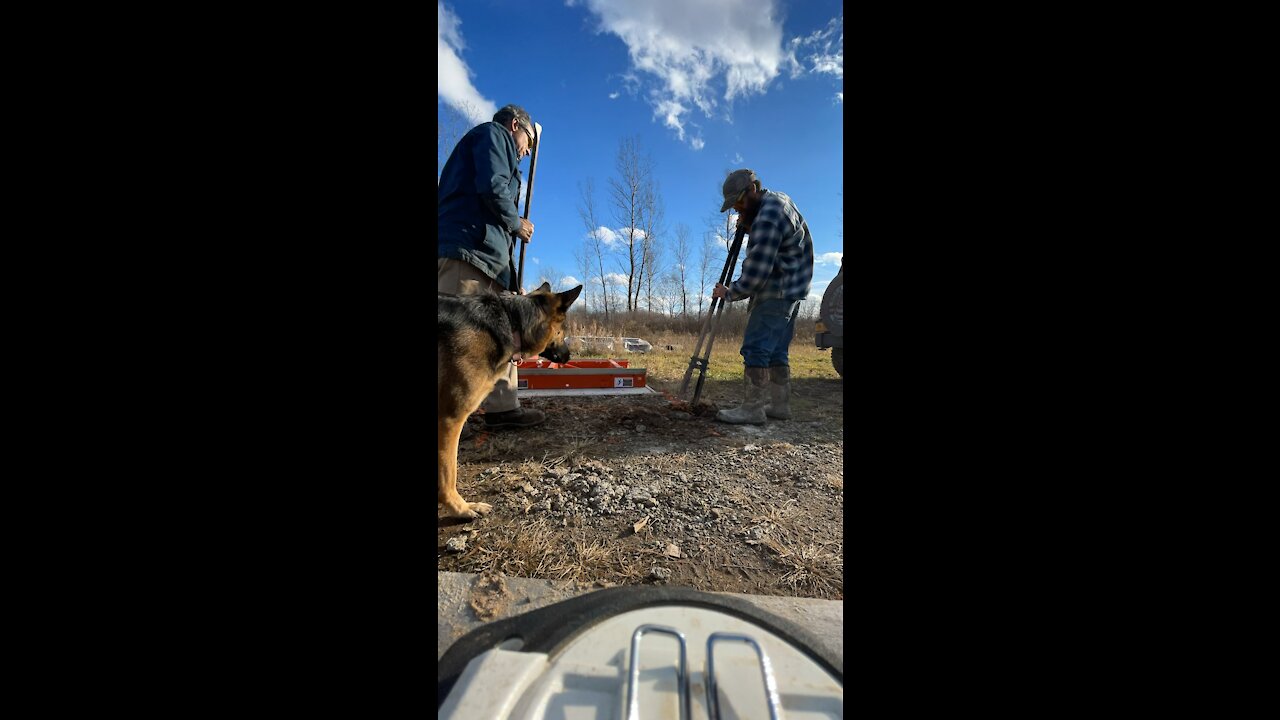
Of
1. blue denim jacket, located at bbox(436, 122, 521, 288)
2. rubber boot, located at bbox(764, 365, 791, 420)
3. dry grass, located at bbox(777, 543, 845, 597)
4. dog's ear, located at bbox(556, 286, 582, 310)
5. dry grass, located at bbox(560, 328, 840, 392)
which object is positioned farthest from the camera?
→ dry grass, located at bbox(560, 328, 840, 392)

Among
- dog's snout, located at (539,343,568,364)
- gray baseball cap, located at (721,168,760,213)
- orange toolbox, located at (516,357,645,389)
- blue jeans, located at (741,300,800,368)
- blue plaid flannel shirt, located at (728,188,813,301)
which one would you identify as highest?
gray baseball cap, located at (721,168,760,213)

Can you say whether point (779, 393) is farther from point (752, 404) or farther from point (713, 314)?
point (713, 314)

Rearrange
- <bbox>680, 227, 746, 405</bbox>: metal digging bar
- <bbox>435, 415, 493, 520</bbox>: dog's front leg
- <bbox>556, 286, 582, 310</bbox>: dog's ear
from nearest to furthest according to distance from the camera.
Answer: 1. <bbox>435, 415, 493, 520</bbox>: dog's front leg
2. <bbox>556, 286, 582, 310</bbox>: dog's ear
3. <bbox>680, 227, 746, 405</bbox>: metal digging bar

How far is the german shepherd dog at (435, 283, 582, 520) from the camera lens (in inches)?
83.2

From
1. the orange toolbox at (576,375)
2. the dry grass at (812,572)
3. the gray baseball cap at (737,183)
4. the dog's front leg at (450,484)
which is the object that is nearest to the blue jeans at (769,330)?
the gray baseball cap at (737,183)

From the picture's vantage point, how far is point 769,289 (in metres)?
3.98

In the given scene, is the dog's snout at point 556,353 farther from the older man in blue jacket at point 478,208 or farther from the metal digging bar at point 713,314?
the metal digging bar at point 713,314

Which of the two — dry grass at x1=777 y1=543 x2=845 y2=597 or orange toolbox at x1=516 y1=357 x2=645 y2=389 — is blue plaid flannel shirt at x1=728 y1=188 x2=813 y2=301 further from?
dry grass at x1=777 y1=543 x2=845 y2=597

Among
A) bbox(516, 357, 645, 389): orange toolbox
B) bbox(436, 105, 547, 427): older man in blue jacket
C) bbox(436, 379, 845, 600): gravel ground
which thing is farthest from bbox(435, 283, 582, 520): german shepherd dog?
bbox(516, 357, 645, 389): orange toolbox
